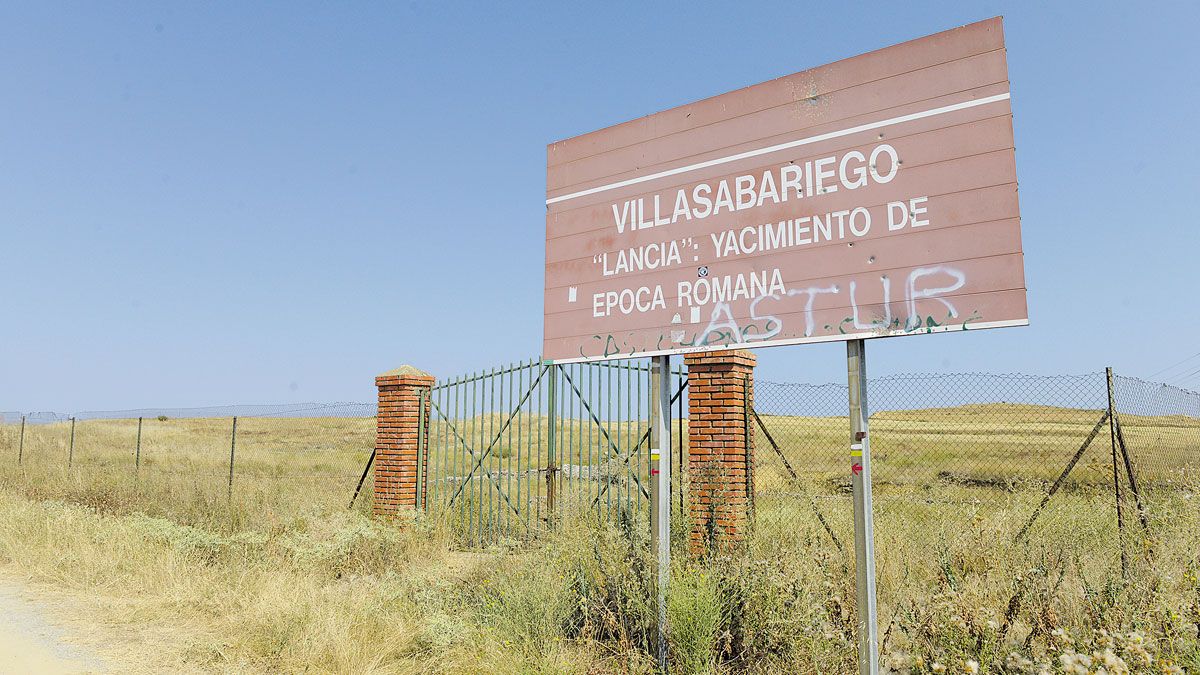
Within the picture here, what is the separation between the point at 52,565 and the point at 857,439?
8.43 metres

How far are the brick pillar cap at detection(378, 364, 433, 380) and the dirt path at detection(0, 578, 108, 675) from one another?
4865 mm

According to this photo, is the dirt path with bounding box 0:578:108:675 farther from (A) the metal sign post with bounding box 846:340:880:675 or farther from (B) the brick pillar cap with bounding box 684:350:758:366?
(B) the brick pillar cap with bounding box 684:350:758:366

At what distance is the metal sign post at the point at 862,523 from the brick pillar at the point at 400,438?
7578mm

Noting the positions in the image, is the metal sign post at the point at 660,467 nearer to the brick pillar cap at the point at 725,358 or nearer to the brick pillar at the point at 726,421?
the brick pillar at the point at 726,421

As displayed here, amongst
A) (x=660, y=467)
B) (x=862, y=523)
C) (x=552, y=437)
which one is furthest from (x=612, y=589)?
(x=552, y=437)

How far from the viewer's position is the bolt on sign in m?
3.75

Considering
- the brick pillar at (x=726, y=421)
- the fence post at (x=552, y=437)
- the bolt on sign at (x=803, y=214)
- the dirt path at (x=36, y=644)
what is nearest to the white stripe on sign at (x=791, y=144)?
the bolt on sign at (x=803, y=214)

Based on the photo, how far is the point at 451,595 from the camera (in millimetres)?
6203

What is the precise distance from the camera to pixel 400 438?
10.3 meters

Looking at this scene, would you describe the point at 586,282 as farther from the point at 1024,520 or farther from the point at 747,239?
the point at 1024,520

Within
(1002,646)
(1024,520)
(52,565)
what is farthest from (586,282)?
(52,565)

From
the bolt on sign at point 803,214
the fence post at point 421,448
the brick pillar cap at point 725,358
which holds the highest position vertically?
the bolt on sign at point 803,214

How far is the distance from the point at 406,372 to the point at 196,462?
49.7ft

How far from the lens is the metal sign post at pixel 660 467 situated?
4.89 meters
